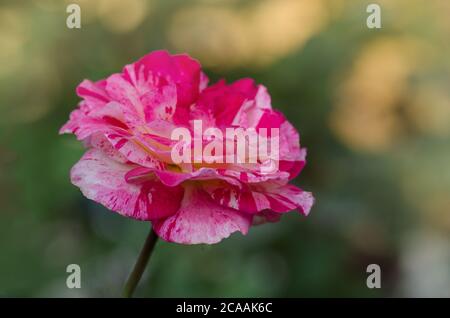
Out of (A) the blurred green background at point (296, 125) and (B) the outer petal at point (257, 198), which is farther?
(A) the blurred green background at point (296, 125)

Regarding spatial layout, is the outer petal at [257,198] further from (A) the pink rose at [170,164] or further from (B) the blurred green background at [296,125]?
(B) the blurred green background at [296,125]

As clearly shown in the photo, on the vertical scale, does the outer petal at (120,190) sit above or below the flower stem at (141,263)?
above

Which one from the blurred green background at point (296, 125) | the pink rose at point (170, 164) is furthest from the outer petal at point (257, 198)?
the blurred green background at point (296, 125)

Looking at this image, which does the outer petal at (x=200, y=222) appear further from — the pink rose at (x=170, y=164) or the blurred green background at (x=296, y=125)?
the blurred green background at (x=296, y=125)

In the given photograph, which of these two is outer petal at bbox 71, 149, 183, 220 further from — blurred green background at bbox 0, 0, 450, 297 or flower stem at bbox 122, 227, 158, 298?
blurred green background at bbox 0, 0, 450, 297

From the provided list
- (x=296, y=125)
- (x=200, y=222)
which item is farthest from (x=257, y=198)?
(x=296, y=125)

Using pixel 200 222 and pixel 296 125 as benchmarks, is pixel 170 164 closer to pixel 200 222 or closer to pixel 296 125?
pixel 200 222
